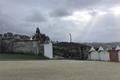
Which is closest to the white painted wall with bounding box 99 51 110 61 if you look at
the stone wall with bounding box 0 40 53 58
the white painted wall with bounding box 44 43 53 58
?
the white painted wall with bounding box 44 43 53 58

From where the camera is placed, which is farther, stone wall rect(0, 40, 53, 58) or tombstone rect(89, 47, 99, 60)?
stone wall rect(0, 40, 53, 58)

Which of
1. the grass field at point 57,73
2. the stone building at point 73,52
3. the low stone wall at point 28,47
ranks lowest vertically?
the grass field at point 57,73

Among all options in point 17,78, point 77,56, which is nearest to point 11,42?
point 77,56

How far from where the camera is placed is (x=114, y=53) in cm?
5400

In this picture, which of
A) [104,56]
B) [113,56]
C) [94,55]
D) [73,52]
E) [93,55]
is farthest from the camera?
[73,52]

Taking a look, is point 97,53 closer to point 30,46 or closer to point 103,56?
point 103,56

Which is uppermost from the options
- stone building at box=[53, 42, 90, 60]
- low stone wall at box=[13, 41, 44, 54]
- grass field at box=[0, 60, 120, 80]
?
low stone wall at box=[13, 41, 44, 54]

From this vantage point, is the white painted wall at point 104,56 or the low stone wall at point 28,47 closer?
the white painted wall at point 104,56

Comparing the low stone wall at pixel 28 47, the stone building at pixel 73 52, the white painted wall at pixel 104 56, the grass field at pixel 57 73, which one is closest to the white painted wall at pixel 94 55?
the white painted wall at pixel 104 56

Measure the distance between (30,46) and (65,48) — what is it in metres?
11.6

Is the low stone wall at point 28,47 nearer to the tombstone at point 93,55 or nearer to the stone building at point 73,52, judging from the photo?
the stone building at point 73,52

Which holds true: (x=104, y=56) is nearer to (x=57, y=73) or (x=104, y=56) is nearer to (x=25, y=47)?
(x=25, y=47)

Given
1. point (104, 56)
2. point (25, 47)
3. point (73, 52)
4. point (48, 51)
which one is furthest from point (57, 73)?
point (73, 52)

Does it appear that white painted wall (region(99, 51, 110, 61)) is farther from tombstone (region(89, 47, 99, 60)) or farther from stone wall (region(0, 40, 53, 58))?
stone wall (region(0, 40, 53, 58))
